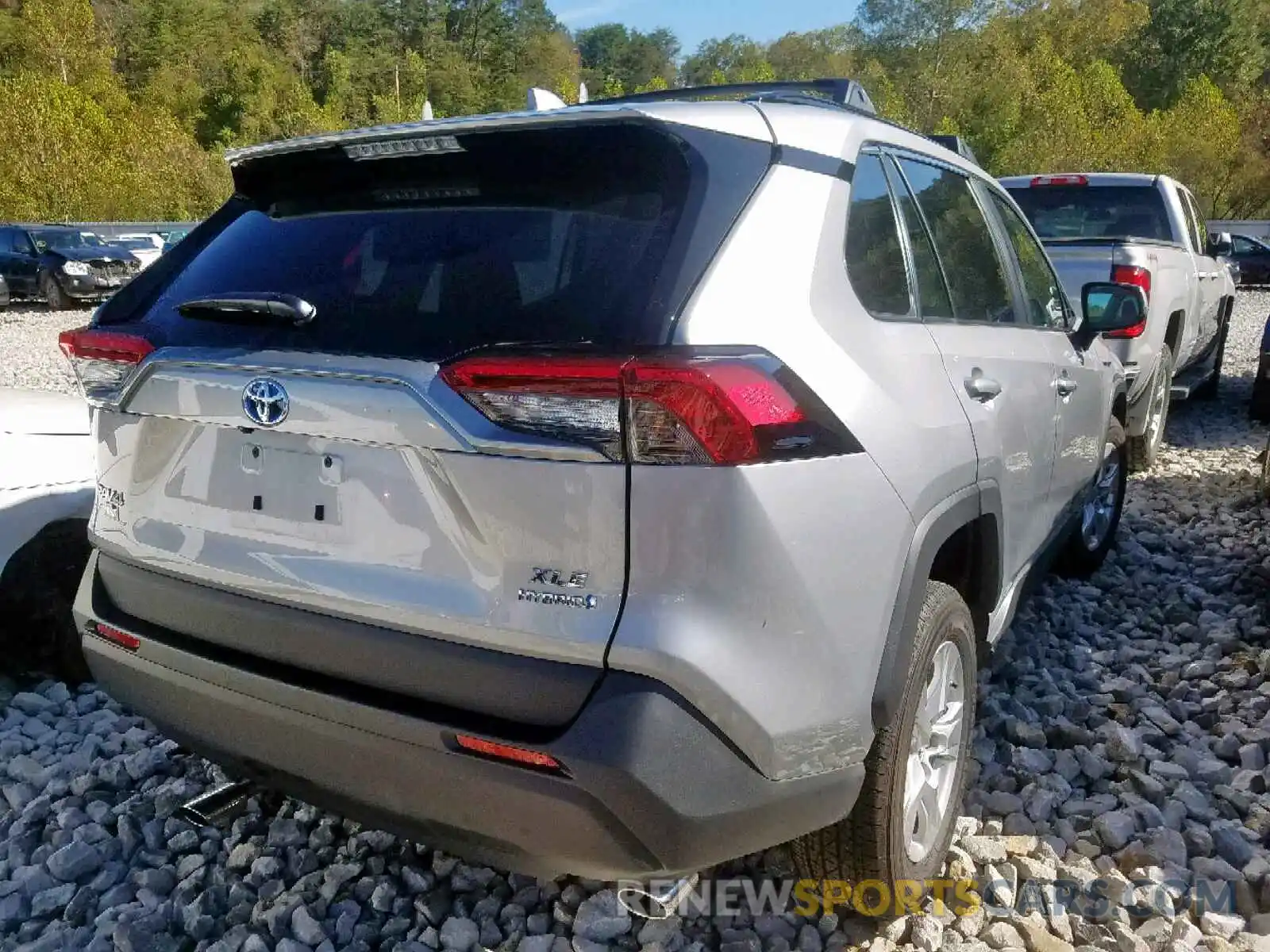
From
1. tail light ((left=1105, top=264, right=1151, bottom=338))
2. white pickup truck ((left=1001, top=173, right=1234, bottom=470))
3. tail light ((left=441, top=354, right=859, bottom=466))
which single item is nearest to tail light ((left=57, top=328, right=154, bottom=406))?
tail light ((left=441, top=354, right=859, bottom=466))

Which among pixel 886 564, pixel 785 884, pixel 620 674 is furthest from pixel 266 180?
pixel 785 884

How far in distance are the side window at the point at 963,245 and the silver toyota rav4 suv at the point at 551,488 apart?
35 cm

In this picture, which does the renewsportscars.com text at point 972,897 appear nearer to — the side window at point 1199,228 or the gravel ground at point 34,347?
the gravel ground at point 34,347

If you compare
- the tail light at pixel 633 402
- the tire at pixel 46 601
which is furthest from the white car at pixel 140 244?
the tail light at pixel 633 402

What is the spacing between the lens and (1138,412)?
5.76 meters

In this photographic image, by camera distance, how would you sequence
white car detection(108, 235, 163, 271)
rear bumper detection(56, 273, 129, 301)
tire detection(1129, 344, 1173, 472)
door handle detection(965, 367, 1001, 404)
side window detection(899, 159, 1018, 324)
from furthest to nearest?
white car detection(108, 235, 163, 271) → rear bumper detection(56, 273, 129, 301) → tire detection(1129, 344, 1173, 472) → side window detection(899, 159, 1018, 324) → door handle detection(965, 367, 1001, 404)

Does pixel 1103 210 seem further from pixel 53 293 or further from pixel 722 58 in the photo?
pixel 722 58

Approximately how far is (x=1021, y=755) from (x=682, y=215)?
2160 millimetres

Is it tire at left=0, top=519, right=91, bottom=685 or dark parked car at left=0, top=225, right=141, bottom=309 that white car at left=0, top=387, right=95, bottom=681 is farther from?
dark parked car at left=0, top=225, right=141, bottom=309

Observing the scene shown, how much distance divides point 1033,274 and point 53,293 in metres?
19.9

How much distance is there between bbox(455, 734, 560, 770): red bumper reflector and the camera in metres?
1.61

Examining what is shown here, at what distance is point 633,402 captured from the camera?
1579 millimetres

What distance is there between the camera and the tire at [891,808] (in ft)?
6.61

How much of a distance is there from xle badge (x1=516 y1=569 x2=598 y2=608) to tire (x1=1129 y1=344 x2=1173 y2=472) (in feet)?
17.7
